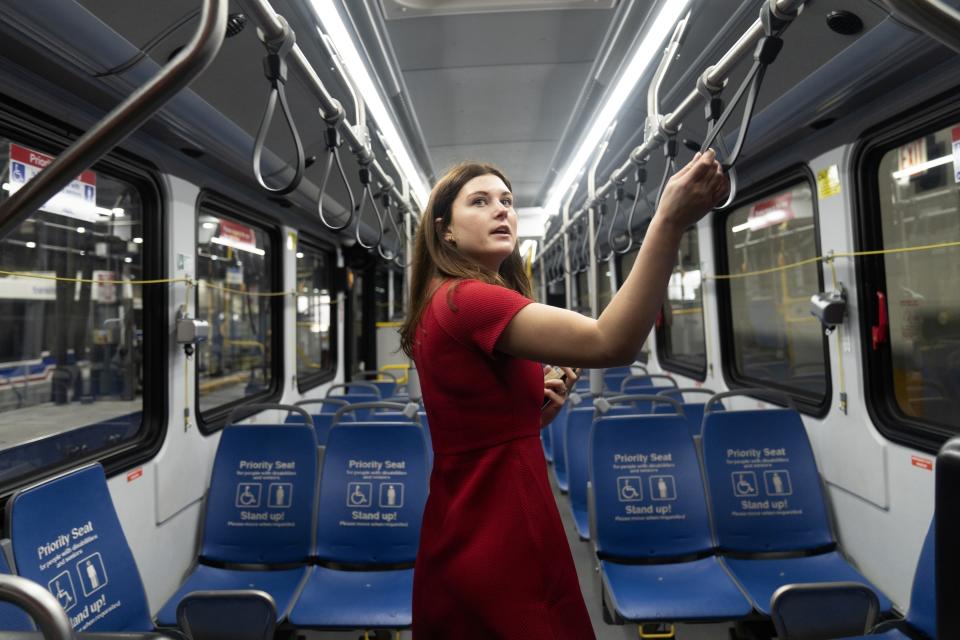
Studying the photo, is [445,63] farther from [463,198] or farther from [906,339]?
[906,339]

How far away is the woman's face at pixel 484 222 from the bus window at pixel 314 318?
4361 mm

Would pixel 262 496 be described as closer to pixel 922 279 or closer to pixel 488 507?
pixel 488 507

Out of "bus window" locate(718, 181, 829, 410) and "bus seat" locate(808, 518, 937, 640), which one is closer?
"bus seat" locate(808, 518, 937, 640)

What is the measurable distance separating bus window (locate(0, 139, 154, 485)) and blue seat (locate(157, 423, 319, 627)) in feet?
1.95

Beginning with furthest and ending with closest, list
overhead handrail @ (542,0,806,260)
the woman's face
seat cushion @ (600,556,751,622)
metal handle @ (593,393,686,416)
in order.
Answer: metal handle @ (593,393,686,416) → seat cushion @ (600,556,751,622) → overhead handrail @ (542,0,806,260) → the woman's face

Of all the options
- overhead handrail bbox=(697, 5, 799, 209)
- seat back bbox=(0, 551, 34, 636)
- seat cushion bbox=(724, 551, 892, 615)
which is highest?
overhead handrail bbox=(697, 5, 799, 209)

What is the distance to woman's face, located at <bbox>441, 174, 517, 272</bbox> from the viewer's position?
3.50 feet

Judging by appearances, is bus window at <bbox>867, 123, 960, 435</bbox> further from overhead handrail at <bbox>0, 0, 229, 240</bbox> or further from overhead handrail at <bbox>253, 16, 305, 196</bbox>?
overhead handrail at <bbox>0, 0, 229, 240</bbox>

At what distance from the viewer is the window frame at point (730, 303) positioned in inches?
120

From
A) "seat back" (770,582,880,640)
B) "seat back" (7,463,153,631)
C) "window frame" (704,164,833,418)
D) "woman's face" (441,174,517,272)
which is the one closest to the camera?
"woman's face" (441,174,517,272)

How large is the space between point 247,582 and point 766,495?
241 centimetres

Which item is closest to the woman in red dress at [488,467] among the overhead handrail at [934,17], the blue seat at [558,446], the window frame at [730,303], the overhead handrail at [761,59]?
the overhead handrail at [934,17]

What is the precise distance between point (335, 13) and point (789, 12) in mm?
1398

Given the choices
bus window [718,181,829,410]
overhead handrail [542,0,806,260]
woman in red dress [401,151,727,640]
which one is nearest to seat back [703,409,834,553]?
bus window [718,181,829,410]
